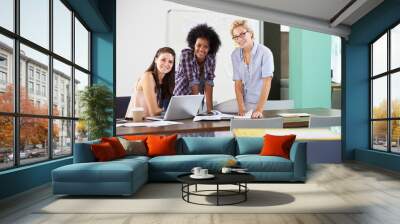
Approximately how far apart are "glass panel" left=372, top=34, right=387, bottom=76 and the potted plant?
563cm

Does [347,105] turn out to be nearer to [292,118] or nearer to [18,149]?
[292,118]

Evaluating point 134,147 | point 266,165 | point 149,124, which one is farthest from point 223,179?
point 149,124

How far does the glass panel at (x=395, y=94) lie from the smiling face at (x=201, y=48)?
400 cm

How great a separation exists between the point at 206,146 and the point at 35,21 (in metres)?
3.18

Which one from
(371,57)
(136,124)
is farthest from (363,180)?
(136,124)

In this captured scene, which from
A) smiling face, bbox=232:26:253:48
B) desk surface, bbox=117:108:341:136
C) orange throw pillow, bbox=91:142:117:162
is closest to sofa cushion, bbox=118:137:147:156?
orange throw pillow, bbox=91:142:117:162

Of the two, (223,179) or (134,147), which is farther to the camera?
(134,147)

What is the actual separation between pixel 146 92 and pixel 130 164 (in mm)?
4509

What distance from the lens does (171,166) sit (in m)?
6.20

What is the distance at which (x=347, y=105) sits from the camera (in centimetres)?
995

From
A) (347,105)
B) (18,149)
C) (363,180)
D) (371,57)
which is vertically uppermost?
(371,57)

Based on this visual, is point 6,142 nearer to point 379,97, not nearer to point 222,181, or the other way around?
point 222,181

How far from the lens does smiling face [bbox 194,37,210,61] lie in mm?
9945

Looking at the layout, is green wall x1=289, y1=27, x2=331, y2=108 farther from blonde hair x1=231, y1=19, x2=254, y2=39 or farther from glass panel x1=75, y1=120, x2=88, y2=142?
glass panel x1=75, y1=120, x2=88, y2=142
